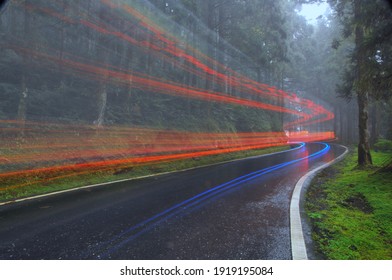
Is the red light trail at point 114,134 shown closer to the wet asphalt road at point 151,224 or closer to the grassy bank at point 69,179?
the grassy bank at point 69,179

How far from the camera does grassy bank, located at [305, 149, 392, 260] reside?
418 cm

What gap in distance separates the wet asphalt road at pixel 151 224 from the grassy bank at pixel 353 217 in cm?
63

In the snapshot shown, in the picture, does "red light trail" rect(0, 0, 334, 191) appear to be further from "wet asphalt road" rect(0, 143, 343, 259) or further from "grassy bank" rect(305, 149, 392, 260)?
"grassy bank" rect(305, 149, 392, 260)

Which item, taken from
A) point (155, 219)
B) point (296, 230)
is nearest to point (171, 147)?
point (155, 219)

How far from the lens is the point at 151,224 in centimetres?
515

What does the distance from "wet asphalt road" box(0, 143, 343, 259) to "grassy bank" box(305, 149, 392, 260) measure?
0.63 m

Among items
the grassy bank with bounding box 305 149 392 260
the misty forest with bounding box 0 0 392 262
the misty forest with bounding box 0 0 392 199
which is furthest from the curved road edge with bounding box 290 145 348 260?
the misty forest with bounding box 0 0 392 199

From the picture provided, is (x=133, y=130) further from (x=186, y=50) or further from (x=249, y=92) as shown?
(x=249, y=92)

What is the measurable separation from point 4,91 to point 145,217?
1570 cm

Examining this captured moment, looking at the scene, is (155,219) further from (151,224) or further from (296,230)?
(296,230)

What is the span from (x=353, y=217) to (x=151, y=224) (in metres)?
4.25

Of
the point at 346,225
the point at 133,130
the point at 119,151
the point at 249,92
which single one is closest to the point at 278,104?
the point at 249,92

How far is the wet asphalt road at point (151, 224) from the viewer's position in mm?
4000

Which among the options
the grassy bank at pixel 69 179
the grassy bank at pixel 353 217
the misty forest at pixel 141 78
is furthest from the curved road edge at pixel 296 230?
the grassy bank at pixel 69 179
